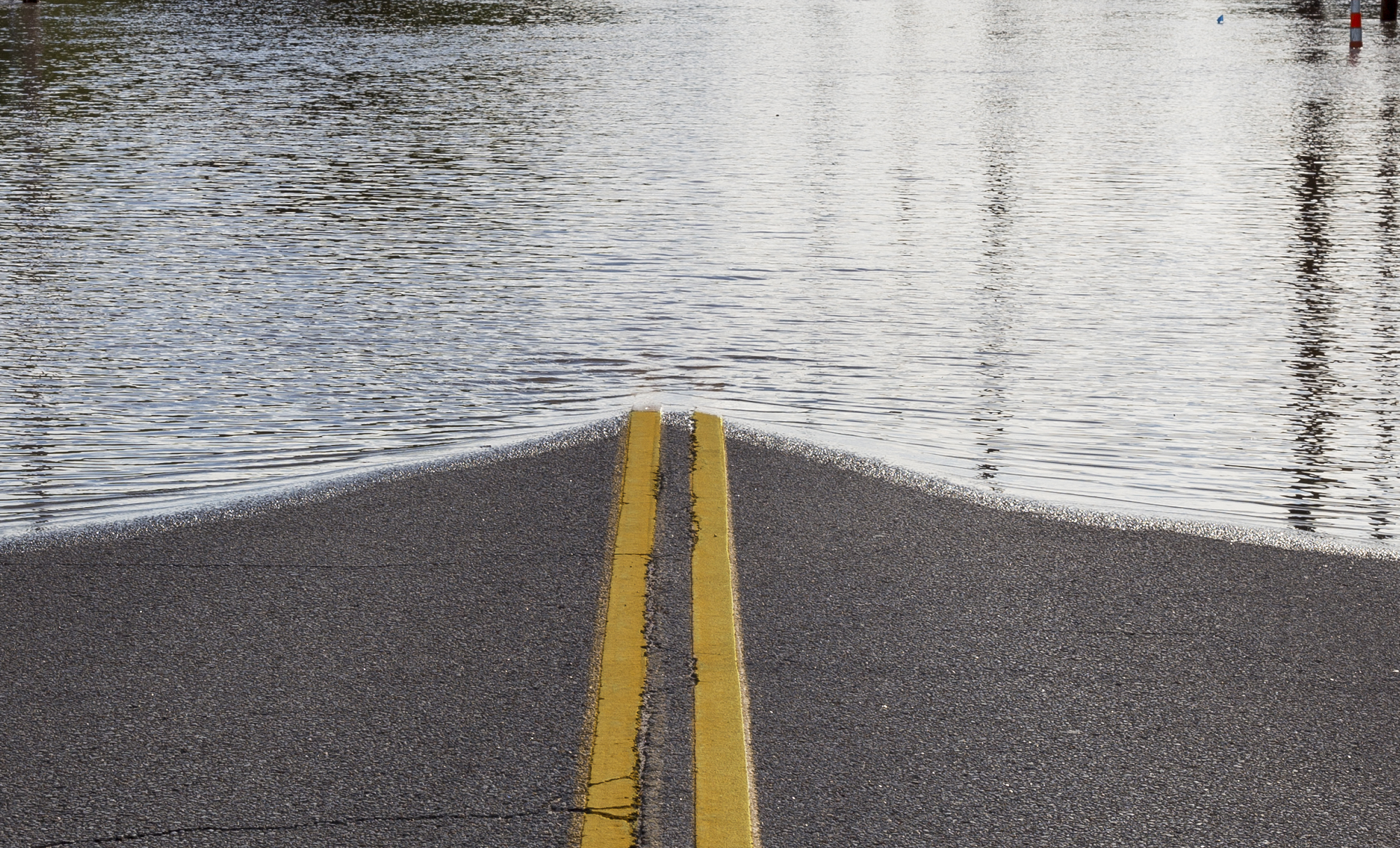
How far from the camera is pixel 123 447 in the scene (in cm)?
686

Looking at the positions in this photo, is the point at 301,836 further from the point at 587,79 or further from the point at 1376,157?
the point at 587,79

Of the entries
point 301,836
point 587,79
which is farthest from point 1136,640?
point 587,79

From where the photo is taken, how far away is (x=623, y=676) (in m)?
4.30

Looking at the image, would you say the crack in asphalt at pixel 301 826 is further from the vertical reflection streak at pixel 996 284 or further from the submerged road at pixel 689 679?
the vertical reflection streak at pixel 996 284

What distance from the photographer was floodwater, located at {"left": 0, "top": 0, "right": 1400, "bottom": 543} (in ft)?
22.7

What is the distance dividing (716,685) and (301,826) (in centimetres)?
114

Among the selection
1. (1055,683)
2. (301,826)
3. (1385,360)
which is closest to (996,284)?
(1385,360)

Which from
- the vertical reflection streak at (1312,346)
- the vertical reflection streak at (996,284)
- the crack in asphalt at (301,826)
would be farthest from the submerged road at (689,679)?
the vertical reflection streak at (996,284)

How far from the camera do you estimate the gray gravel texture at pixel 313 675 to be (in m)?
3.61

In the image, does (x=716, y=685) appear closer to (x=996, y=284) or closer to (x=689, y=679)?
(x=689, y=679)

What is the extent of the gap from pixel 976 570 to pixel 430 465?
230 centimetres

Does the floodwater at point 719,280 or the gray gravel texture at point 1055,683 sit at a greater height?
the floodwater at point 719,280

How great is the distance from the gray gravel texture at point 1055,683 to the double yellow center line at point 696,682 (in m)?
0.07

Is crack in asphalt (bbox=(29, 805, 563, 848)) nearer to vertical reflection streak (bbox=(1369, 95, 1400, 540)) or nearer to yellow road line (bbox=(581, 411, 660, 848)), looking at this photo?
yellow road line (bbox=(581, 411, 660, 848))
